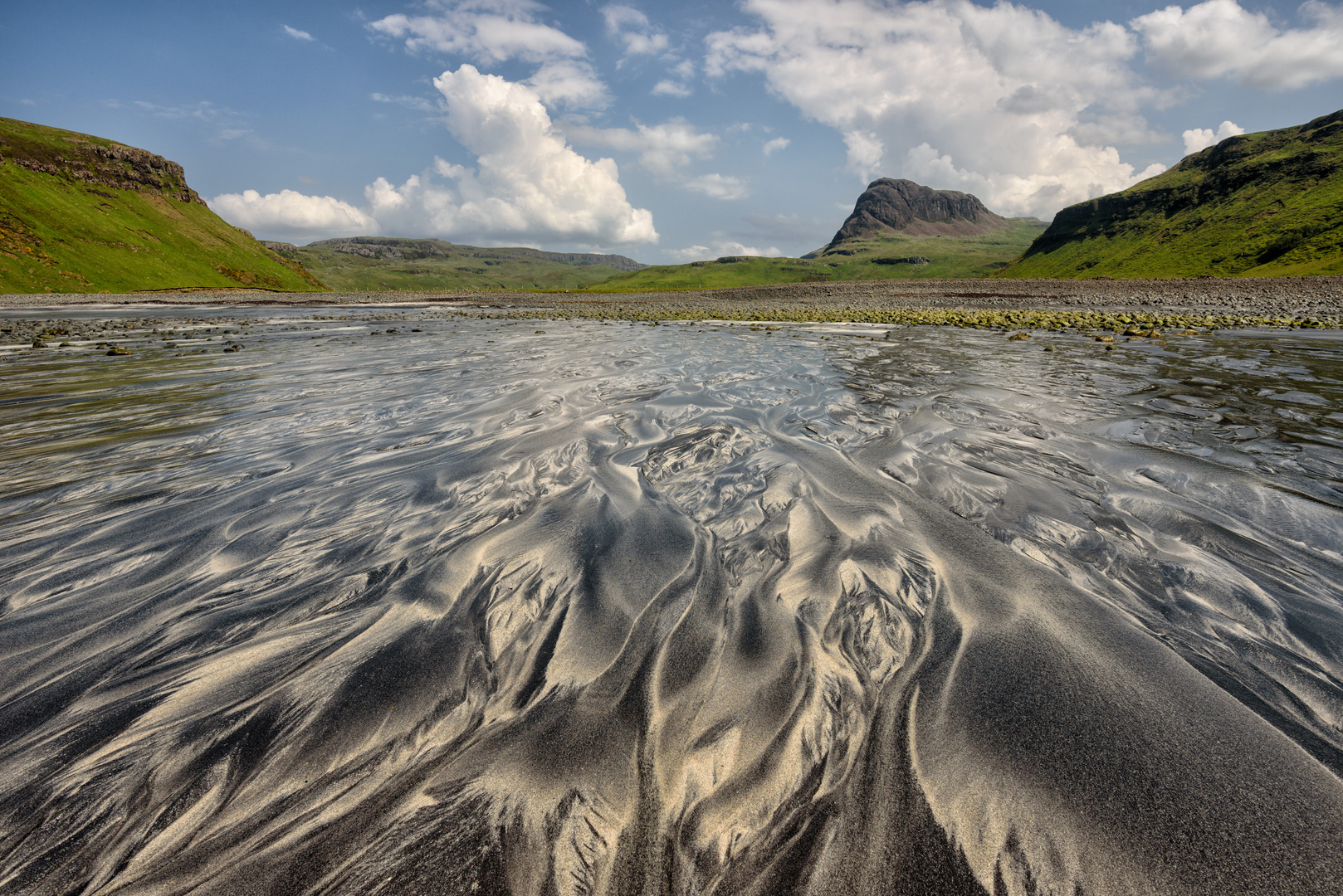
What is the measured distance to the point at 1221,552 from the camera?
11.7 ft

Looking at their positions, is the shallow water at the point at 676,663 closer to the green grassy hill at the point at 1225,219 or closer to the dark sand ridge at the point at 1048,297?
the dark sand ridge at the point at 1048,297

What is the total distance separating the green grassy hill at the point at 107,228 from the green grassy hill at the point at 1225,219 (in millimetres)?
183923

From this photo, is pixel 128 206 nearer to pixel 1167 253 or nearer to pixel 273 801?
pixel 273 801

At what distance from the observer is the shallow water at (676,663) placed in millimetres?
1717

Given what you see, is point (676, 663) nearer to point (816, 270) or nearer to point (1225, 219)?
point (1225, 219)

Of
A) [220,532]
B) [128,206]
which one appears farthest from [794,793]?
[128,206]

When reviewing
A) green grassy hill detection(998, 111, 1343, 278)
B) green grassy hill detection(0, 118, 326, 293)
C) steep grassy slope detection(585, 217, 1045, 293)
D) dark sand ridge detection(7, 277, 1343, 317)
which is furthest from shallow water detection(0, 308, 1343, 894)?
steep grassy slope detection(585, 217, 1045, 293)

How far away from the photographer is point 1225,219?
9212 centimetres

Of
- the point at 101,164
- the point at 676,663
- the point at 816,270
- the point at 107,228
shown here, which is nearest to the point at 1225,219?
the point at 816,270

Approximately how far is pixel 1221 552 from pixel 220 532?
7.52 meters

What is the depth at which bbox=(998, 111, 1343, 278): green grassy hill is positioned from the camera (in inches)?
2815

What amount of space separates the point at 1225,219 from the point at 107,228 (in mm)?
226104

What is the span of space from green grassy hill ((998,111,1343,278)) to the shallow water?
89.5 m

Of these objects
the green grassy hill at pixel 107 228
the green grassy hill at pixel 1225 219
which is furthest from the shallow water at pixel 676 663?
the green grassy hill at pixel 107 228
